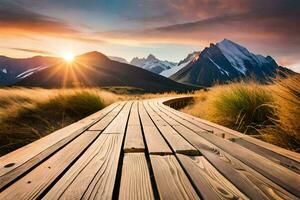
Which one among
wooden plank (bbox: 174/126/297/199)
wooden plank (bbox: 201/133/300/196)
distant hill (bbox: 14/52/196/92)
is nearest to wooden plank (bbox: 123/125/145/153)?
wooden plank (bbox: 174/126/297/199)

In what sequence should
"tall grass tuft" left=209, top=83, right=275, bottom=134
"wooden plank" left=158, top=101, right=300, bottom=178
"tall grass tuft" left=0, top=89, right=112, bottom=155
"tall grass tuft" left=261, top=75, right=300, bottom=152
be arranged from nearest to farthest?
"wooden plank" left=158, top=101, right=300, bottom=178 < "tall grass tuft" left=261, top=75, right=300, bottom=152 < "tall grass tuft" left=0, top=89, right=112, bottom=155 < "tall grass tuft" left=209, top=83, right=275, bottom=134

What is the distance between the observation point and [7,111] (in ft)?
15.3

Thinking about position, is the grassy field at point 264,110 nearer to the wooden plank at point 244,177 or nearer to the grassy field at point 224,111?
the grassy field at point 224,111

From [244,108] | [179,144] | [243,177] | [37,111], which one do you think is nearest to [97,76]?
[37,111]

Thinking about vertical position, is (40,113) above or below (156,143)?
below

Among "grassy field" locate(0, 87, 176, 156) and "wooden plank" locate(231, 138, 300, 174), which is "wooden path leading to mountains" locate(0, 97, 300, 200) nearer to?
"wooden plank" locate(231, 138, 300, 174)

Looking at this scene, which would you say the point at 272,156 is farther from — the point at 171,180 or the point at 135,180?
the point at 135,180

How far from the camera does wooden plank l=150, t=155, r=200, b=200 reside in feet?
3.66

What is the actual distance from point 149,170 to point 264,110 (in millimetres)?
3408

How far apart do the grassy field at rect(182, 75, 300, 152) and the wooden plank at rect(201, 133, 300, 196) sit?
1088 mm

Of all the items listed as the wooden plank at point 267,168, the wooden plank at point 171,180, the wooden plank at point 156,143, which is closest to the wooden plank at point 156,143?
the wooden plank at point 156,143

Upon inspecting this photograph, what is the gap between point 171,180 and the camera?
4.18ft

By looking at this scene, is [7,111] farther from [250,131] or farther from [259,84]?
[259,84]

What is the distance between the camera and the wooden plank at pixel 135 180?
111 cm
